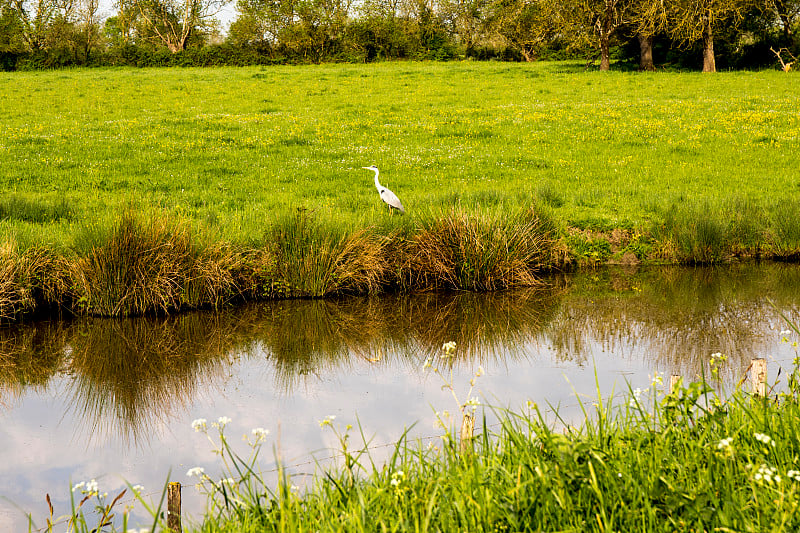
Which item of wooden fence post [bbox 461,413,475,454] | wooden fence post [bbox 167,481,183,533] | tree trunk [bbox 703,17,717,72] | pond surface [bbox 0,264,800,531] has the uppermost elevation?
tree trunk [bbox 703,17,717,72]

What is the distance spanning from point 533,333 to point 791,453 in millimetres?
4776

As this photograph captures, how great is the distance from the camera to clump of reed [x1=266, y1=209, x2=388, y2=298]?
9781mm

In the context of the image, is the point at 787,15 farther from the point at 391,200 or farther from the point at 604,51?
the point at 391,200

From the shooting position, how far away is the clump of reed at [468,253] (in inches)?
401

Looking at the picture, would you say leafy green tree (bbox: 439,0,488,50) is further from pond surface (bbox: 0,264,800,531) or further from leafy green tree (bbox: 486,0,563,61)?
pond surface (bbox: 0,264,800,531)

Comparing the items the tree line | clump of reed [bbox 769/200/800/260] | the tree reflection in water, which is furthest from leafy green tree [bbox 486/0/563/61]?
the tree reflection in water

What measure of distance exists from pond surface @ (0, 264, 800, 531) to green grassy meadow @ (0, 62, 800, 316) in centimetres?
56

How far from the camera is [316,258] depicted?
977 centimetres

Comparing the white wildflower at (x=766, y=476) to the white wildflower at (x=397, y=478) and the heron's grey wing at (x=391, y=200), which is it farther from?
the heron's grey wing at (x=391, y=200)

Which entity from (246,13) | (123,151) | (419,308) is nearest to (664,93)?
(123,151)

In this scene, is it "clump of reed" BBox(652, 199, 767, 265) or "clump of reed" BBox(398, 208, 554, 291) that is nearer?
"clump of reed" BBox(398, 208, 554, 291)

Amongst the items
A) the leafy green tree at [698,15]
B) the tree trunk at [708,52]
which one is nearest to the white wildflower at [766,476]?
the leafy green tree at [698,15]

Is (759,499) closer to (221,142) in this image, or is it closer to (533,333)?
(533,333)

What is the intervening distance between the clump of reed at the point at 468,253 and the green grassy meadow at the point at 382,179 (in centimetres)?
3
